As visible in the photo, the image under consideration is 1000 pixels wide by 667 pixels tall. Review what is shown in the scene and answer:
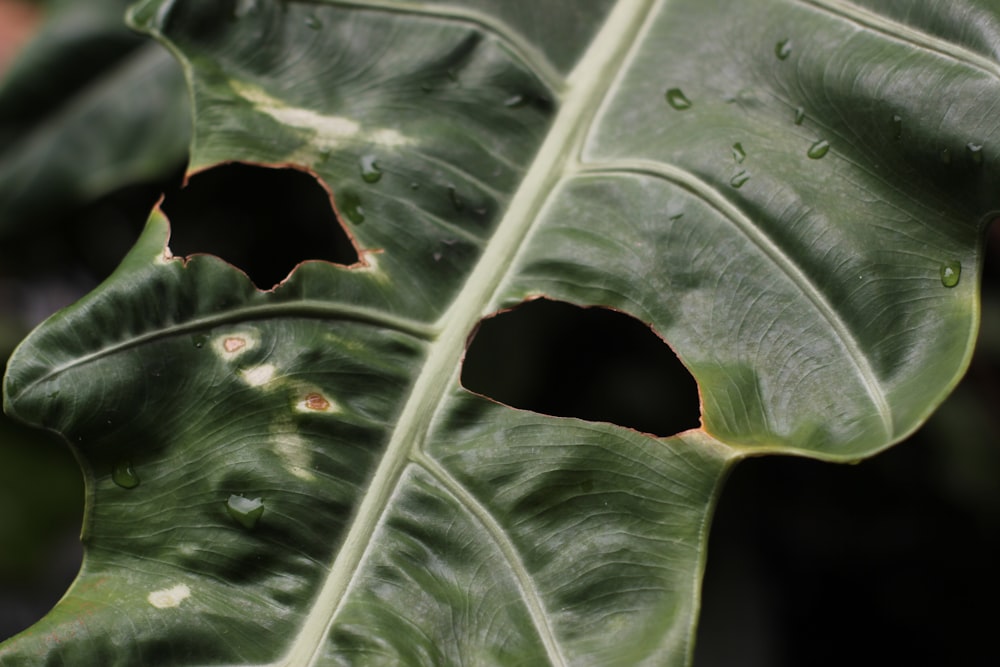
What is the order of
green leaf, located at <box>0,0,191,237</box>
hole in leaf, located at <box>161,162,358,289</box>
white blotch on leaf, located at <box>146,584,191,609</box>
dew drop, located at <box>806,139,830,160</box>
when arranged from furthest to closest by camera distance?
hole in leaf, located at <box>161,162,358,289</box> < green leaf, located at <box>0,0,191,237</box> < dew drop, located at <box>806,139,830,160</box> < white blotch on leaf, located at <box>146,584,191,609</box>

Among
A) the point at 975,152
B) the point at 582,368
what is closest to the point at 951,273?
the point at 975,152

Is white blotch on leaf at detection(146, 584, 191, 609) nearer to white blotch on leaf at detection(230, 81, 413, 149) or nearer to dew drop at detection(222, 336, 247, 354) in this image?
dew drop at detection(222, 336, 247, 354)

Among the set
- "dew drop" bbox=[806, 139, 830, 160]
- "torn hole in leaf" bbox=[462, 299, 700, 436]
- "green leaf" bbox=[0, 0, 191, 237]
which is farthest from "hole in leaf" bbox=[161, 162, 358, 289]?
"dew drop" bbox=[806, 139, 830, 160]

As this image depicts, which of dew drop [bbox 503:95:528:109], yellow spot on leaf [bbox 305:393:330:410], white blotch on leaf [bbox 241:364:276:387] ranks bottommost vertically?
white blotch on leaf [bbox 241:364:276:387]

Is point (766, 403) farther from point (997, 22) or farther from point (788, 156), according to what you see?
point (997, 22)

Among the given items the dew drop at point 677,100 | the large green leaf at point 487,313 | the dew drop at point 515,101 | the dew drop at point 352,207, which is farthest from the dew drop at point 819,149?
the dew drop at point 352,207

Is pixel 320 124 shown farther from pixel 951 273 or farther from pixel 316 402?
pixel 951 273
